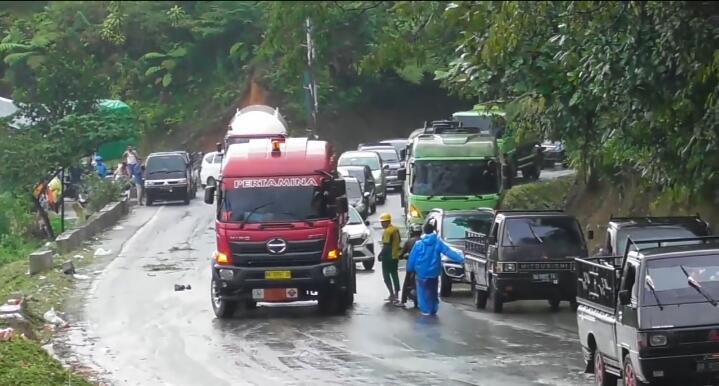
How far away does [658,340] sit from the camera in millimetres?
13180

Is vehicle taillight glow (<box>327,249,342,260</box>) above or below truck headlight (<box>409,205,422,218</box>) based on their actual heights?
above

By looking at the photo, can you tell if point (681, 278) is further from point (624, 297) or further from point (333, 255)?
point (333, 255)

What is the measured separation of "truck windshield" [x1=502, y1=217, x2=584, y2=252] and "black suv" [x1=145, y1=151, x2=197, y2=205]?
91.7 ft

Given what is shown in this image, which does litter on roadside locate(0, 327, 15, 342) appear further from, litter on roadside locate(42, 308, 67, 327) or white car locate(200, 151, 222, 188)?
white car locate(200, 151, 222, 188)

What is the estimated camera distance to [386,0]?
1048cm

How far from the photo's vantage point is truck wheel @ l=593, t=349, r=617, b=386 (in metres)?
14.9

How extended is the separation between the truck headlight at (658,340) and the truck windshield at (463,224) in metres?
15.0

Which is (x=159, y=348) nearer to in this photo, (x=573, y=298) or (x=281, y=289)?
(x=281, y=289)

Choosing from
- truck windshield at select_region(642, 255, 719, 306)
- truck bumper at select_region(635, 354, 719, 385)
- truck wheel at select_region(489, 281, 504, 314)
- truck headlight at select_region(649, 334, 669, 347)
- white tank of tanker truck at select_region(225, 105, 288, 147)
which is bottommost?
truck wheel at select_region(489, 281, 504, 314)

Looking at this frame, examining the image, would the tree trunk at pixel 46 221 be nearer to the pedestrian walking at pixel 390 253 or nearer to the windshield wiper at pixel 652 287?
the pedestrian walking at pixel 390 253

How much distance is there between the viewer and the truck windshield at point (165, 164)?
5059 cm

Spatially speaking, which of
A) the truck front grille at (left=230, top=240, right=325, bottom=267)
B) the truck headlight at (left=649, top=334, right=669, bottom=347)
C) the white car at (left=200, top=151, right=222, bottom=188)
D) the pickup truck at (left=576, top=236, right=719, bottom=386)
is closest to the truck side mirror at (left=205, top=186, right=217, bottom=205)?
the truck front grille at (left=230, top=240, right=325, bottom=267)

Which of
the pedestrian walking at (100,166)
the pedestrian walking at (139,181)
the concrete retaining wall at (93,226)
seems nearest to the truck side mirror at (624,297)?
the concrete retaining wall at (93,226)

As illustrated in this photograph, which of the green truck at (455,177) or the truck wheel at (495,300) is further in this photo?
the green truck at (455,177)
